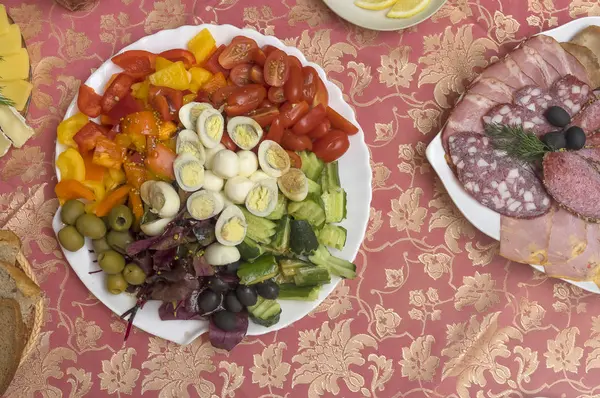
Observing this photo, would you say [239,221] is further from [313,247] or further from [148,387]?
[148,387]

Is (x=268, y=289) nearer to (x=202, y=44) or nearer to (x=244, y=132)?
(x=244, y=132)

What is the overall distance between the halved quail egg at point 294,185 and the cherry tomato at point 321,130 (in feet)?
0.53

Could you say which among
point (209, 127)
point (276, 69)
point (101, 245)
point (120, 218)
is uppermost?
point (276, 69)

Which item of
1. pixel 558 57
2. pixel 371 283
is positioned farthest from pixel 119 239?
pixel 558 57

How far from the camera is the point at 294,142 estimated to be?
1852mm

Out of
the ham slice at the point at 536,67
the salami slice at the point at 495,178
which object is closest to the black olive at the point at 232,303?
the salami slice at the point at 495,178

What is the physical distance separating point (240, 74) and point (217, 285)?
73 cm

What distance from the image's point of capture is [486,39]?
2115mm

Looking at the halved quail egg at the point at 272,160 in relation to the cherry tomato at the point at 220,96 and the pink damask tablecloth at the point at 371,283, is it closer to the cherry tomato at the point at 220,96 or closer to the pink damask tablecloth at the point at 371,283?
the cherry tomato at the point at 220,96

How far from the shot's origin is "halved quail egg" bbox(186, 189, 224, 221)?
1729 mm

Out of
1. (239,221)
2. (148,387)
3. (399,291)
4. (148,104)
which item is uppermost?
(148,104)

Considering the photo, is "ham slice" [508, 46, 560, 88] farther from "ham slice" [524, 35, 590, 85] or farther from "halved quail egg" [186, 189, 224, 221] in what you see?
"halved quail egg" [186, 189, 224, 221]

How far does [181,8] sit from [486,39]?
117cm

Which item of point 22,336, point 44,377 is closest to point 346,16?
point 22,336
